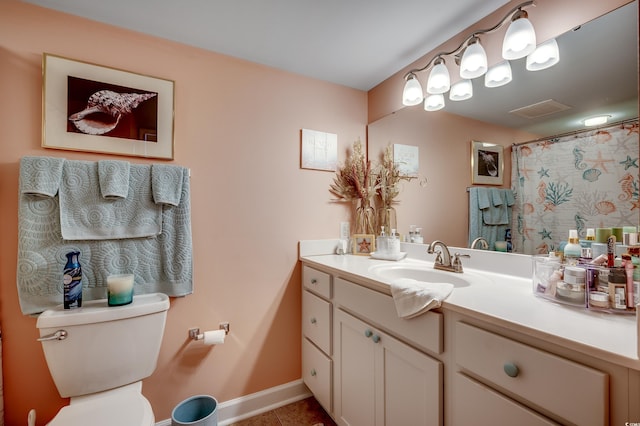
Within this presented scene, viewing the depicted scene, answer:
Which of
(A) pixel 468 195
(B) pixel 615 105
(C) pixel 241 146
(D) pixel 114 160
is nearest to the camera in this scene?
(B) pixel 615 105

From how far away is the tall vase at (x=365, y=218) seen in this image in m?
2.01

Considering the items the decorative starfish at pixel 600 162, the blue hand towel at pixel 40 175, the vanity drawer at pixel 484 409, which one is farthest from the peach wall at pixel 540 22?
the blue hand towel at pixel 40 175

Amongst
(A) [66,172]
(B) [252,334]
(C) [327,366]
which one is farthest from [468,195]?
(A) [66,172]

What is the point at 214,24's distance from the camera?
1.42 metres

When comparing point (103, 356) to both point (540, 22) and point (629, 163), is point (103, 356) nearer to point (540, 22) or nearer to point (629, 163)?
point (629, 163)

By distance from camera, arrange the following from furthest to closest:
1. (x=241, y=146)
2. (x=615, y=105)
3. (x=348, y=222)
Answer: (x=348, y=222) < (x=241, y=146) < (x=615, y=105)

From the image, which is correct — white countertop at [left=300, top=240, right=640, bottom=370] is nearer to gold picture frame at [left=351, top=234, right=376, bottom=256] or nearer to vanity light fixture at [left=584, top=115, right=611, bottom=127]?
gold picture frame at [left=351, top=234, right=376, bottom=256]

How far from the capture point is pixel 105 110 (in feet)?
4.57

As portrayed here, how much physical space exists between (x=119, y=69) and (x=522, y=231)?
2.08 m

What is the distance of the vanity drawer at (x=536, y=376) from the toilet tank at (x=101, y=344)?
1.26m

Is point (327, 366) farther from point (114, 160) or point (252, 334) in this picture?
point (114, 160)

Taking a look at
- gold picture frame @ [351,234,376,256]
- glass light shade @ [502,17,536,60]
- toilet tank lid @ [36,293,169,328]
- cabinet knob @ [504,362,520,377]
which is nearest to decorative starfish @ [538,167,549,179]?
glass light shade @ [502,17,536,60]

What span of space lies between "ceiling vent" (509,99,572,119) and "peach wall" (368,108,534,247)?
8cm

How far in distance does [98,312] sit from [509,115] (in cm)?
201
